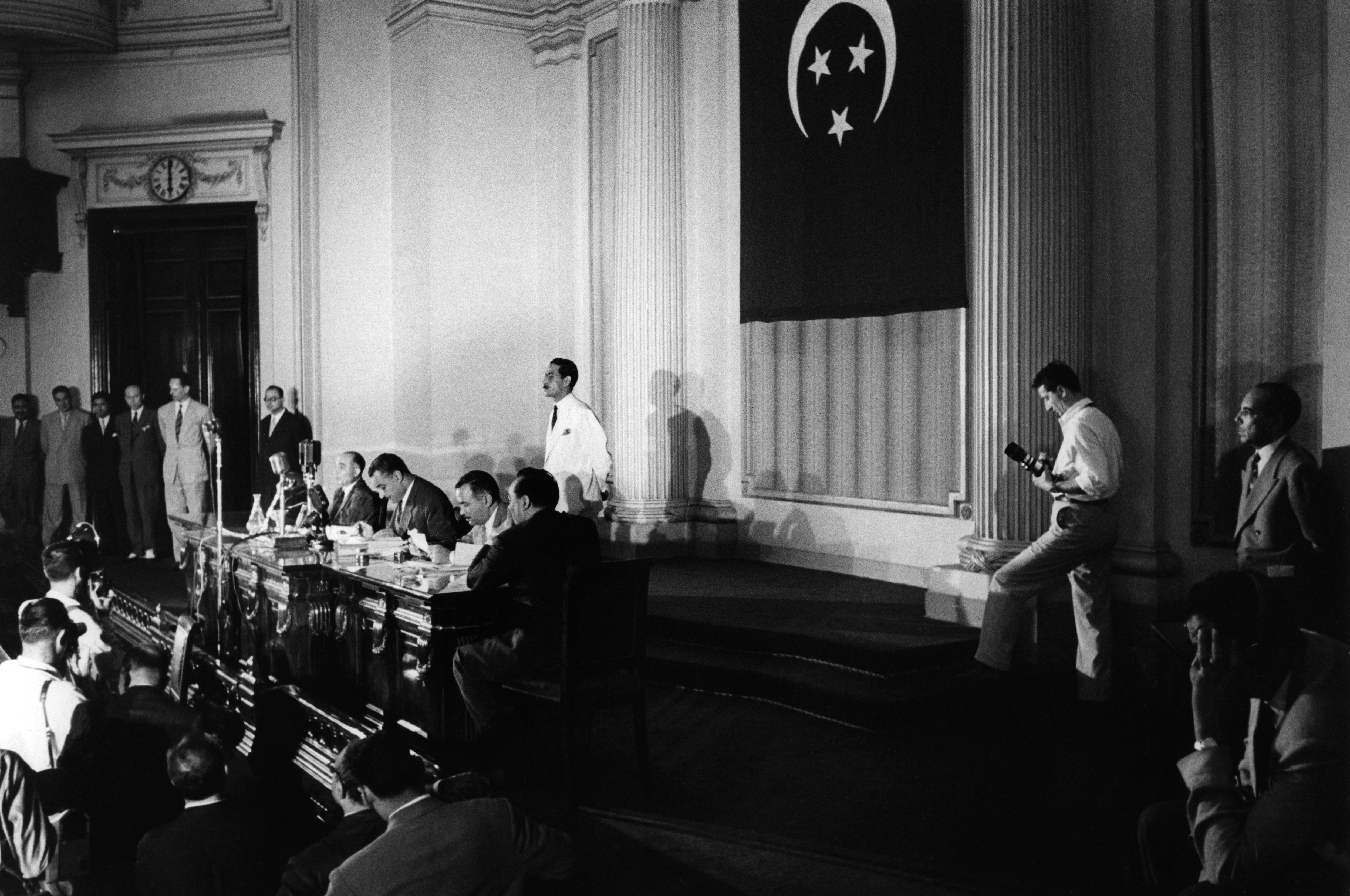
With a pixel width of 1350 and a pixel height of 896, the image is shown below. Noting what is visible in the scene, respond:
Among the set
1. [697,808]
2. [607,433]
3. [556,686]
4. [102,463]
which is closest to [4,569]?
[102,463]

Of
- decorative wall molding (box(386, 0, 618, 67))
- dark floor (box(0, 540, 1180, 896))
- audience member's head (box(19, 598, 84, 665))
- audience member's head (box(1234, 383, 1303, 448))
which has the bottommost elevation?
dark floor (box(0, 540, 1180, 896))

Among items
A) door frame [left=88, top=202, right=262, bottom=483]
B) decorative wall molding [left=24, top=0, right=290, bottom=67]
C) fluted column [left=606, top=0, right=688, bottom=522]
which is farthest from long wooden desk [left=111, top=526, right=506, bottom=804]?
decorative wall molding [left=24, top=0, right=290, bottom=67]

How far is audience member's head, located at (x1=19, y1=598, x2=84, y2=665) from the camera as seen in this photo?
11.6 ft

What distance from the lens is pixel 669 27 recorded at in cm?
805

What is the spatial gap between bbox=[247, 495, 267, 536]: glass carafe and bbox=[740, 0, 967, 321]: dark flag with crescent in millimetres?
3160

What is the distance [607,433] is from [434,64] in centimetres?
323

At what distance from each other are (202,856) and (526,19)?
8101 millimetres

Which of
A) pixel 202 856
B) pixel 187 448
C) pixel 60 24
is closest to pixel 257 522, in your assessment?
pixel 187 448

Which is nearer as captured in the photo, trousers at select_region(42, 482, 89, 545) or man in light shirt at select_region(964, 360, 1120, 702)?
man in light shirt at select_region(964, 360, 1120, 702)

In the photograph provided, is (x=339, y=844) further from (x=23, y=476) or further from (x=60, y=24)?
(x=60, y=24)

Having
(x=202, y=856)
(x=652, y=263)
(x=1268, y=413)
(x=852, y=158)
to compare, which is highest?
(x=852, y=158)

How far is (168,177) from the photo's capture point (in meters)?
10.2

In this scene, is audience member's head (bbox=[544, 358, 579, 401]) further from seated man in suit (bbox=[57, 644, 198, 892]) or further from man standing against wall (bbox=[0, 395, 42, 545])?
man standing against wall (bbox=[0, 395, 42, 545])

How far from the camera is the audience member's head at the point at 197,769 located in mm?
2676
